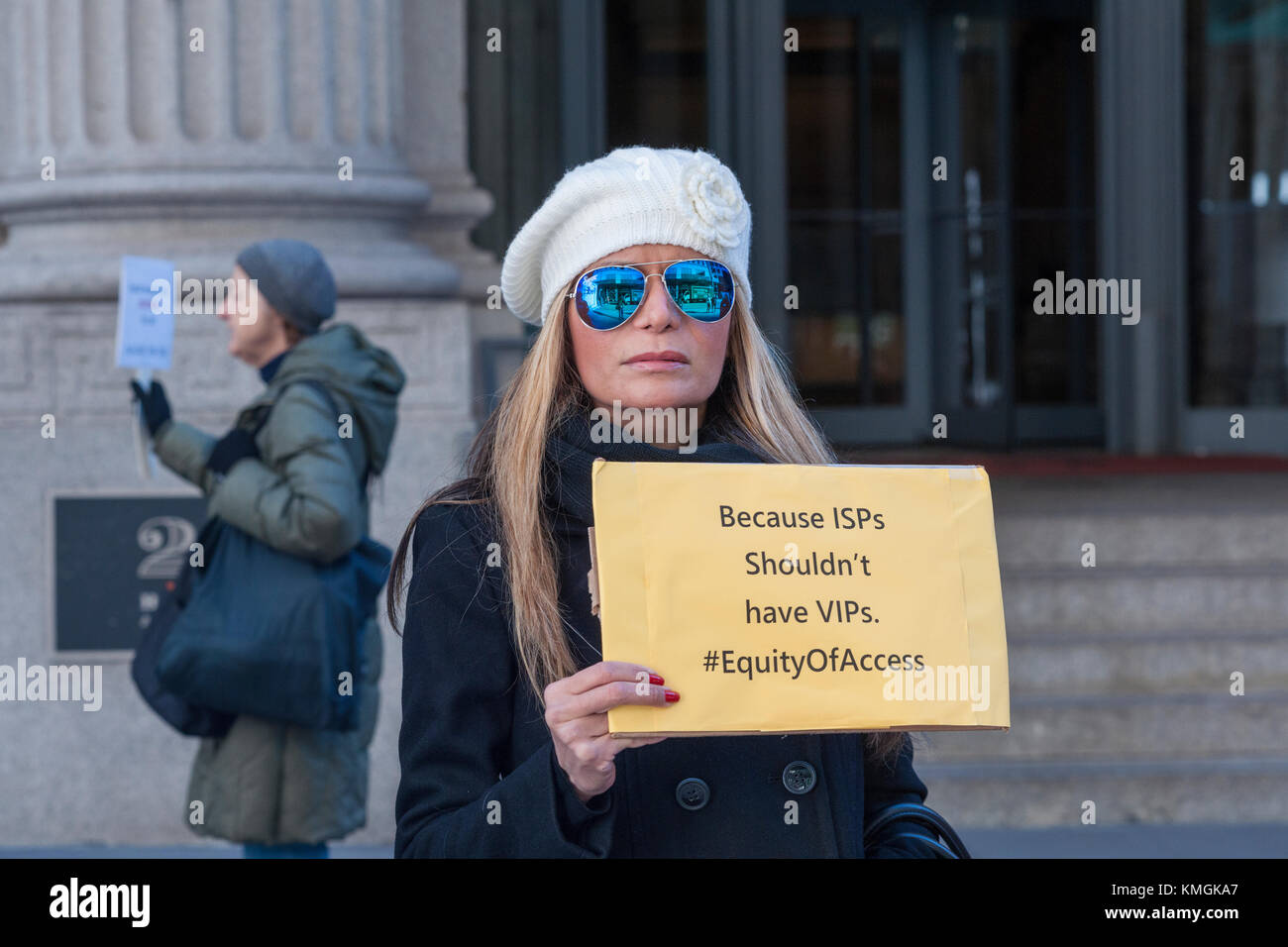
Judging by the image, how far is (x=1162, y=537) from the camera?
23.6 feet

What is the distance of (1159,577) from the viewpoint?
6957 mm

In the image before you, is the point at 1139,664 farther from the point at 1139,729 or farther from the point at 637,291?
the point at 637,291

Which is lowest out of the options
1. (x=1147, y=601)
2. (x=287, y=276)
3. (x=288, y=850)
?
(x=288, y=850)

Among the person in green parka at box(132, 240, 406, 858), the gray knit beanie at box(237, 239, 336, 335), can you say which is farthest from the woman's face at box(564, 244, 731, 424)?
the gray knit beanie at box(237, 239, 336, 335)

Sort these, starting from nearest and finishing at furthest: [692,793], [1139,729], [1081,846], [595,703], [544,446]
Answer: [595,703], [692,793], [544,446], [1081,846], [1139,729]

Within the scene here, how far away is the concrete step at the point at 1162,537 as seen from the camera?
23.5 ft

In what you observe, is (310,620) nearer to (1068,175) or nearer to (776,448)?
(776,448)

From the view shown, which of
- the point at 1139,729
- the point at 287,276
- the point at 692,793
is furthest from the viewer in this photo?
the point at 1139,729

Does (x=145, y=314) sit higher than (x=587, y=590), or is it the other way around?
(x=145, y=314)

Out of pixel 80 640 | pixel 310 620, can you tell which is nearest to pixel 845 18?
pixel 80 640

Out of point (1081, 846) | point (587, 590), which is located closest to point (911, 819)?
point (587, 590)

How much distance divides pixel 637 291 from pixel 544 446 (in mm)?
244

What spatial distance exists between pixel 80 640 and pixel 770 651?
16.7ft

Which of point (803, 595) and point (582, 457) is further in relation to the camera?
point (582, 457)
